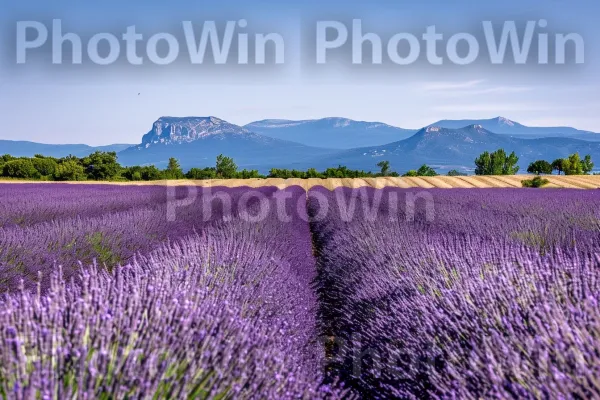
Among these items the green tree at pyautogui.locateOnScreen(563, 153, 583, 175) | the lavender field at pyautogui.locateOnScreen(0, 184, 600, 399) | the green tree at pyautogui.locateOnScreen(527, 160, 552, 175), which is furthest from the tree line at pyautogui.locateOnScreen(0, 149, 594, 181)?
the lavender field at pyautogui.locateOnScreen(0, 184, 600, 399)

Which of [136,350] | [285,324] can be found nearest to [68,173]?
[285,324]

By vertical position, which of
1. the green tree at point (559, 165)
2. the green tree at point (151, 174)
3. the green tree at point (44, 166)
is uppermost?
the green tree at point (559, 165)

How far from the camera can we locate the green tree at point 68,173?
89.9 ft

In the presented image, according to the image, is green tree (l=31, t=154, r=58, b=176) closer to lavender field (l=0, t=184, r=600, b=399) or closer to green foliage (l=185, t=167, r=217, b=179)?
green foliage (l=185, t=167, r=217, b=179)

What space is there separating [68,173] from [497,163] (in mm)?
38585

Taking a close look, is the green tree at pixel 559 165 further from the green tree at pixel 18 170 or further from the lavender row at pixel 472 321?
the lavender row at pixel 472 321

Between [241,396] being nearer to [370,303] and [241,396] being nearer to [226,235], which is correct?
[370,303]

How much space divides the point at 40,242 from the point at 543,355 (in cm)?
368

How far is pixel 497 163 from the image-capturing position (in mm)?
50031

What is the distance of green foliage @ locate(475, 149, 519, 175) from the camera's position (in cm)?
4950

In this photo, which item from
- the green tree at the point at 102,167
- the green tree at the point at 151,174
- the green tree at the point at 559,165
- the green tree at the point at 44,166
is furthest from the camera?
the green tree at the point at 559,165

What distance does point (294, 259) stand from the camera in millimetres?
4734

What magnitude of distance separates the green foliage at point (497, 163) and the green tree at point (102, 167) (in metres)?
34.6

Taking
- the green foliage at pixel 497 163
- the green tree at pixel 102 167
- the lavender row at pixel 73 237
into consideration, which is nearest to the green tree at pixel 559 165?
the green foliage at pixel 497 163
